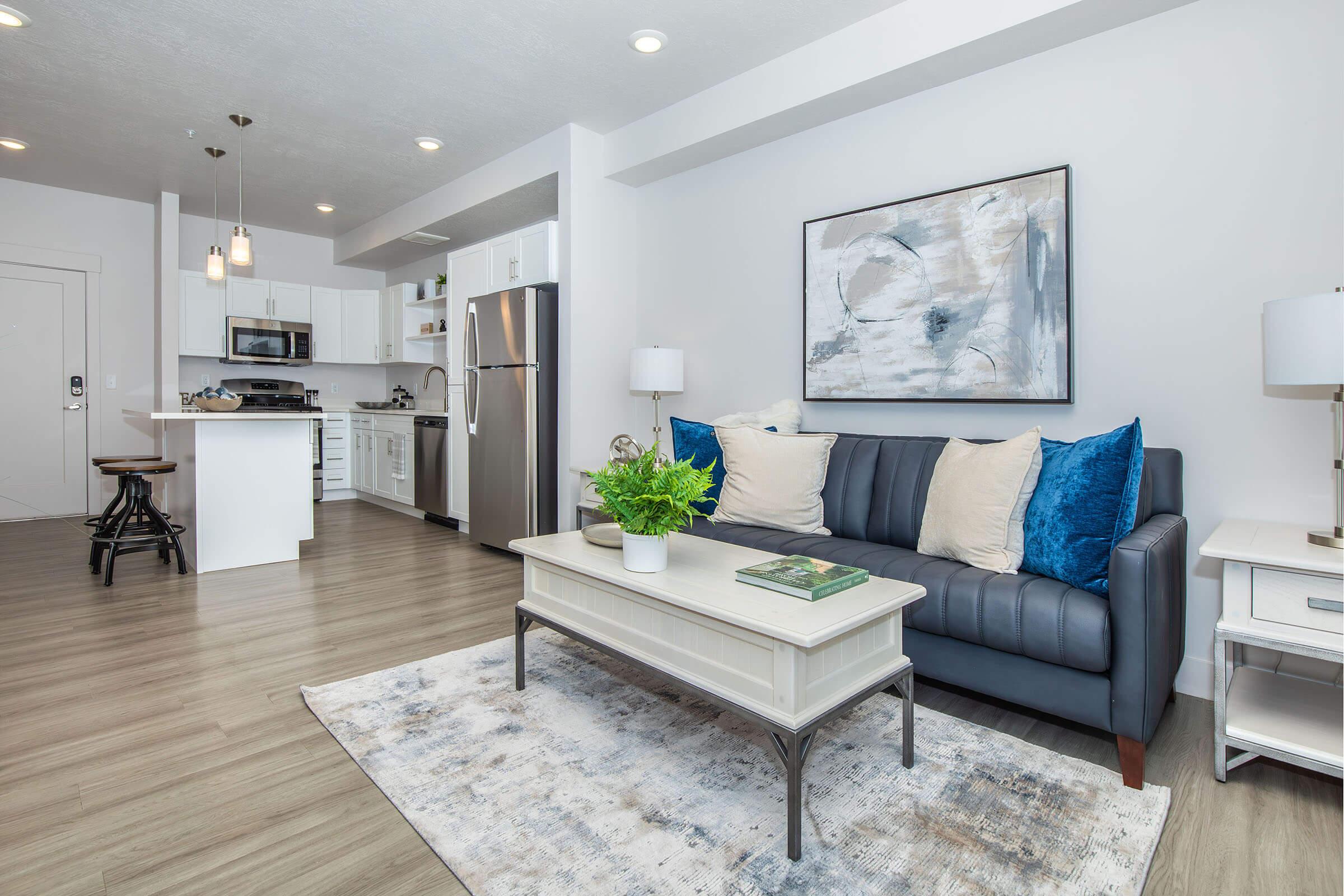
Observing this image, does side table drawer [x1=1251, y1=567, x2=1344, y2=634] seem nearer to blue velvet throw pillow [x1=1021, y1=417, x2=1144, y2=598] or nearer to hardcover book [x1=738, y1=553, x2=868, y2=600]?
blue velvet throw pillow [x1=1021, y1=417, x2=1144, y2=598]

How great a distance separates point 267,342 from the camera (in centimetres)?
641

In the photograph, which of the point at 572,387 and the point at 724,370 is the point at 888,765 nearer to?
the point at 724,370

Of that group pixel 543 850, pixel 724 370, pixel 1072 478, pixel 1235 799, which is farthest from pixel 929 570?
pixel 724 370

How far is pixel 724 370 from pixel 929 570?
2.01 metres

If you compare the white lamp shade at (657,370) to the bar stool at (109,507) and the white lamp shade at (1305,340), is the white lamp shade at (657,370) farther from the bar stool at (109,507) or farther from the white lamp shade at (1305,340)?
the bar stool at (109,507)

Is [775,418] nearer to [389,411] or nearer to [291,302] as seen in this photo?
[389,411]

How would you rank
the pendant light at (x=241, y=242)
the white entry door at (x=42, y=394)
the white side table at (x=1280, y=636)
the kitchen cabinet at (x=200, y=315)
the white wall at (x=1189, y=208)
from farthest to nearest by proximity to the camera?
the kitchen cabinet at (x=200, y=315), the white entry door at (x=42, y=394), the pendant light at (x=241, y=242), the white wall at (x=1189, y=208), the white side table at (x=1280, y=636)

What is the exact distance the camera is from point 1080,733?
7.14 ft

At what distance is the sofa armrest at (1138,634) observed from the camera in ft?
6.00

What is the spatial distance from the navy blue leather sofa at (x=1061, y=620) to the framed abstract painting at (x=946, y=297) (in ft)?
1.50

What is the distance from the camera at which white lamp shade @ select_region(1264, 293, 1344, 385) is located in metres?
1.76

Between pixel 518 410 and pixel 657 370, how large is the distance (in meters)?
1.11

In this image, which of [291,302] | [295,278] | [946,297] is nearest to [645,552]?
[946,297]

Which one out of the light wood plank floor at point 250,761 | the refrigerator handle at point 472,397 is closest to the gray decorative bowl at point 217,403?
the light wood plank floor at point 250,761
